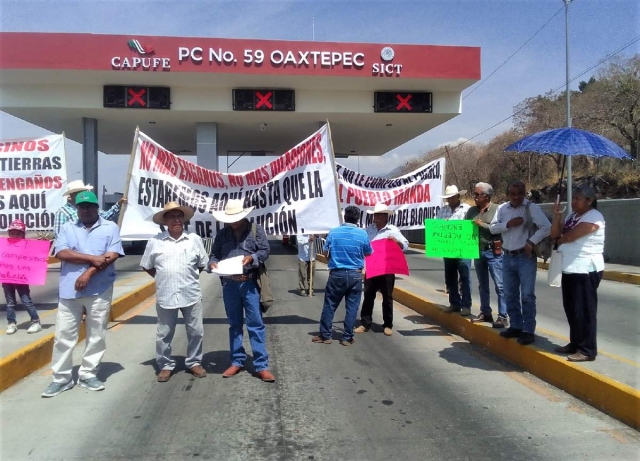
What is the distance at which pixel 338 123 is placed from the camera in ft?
68.8

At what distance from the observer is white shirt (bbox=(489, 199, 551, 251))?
571 cm

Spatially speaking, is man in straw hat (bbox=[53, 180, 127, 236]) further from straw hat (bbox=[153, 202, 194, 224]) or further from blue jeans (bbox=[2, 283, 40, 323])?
straw hat (bbox=[153, 202, 194, 224])

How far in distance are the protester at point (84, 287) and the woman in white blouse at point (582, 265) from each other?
4.36 m

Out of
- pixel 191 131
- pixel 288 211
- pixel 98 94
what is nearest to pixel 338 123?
pixel 191 131

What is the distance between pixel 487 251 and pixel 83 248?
4791 millimetres

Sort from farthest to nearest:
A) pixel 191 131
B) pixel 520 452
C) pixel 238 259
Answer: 1. pixel 191 131
2. pixel 238 259
3. pixel 520 452

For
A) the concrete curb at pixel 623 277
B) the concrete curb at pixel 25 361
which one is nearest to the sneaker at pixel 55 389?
the concrete curb at pixel 25 361

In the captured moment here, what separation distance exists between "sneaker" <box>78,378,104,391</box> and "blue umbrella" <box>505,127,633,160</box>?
15.9 ft

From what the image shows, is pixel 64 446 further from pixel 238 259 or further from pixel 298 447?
pixel 238 259

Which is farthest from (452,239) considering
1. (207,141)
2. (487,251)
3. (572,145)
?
(207,141)

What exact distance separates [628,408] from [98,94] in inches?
715

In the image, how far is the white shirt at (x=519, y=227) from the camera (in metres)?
5.71

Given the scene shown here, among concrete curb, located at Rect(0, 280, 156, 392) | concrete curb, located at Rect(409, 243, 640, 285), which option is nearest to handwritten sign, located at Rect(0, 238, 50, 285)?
concrete curb, located at Rect(0, 280, 156, 392)

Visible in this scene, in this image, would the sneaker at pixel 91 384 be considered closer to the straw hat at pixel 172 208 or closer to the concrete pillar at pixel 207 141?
A: the straw hat at pixel 172 208
